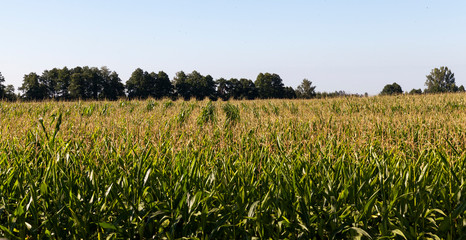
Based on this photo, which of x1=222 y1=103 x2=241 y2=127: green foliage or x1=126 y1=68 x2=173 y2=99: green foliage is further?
x1=126 y1=68 x2=173 y2=99: green foliage

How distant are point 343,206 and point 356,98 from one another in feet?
50.7

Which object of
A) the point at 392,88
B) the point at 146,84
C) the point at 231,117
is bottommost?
the point at 231,117

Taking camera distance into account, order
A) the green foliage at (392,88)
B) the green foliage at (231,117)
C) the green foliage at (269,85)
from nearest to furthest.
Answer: the green foliage at (231,117), the green foliage at (269,85), the green foliage at (392,88)

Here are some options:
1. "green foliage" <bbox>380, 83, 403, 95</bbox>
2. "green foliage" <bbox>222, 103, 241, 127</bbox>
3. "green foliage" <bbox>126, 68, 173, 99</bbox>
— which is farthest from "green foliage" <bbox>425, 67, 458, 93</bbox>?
"green foliage" <bbox>222, 103, 241, 127</bbox>

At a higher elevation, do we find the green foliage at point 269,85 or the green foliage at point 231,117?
the green foliage at point 269,85

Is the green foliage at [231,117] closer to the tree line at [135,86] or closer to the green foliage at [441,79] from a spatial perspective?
the tree line at [135,86]

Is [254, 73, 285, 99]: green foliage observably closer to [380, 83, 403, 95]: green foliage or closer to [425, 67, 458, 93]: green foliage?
[380, 83, 403, 95]: green foliage

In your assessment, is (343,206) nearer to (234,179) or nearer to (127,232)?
(234,179)

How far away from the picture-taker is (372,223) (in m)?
3.36

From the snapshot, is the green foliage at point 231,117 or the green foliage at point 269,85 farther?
the green foliage at point 269,85

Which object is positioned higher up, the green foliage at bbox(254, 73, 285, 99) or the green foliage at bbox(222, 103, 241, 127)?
the green foliage at bbox(254, 73, 285, 99)

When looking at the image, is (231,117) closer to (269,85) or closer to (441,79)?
(269,85)

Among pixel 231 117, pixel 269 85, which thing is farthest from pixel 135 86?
pixel 231 117

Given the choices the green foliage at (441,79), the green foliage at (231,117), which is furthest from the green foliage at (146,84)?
the green foliage at (441,79)
